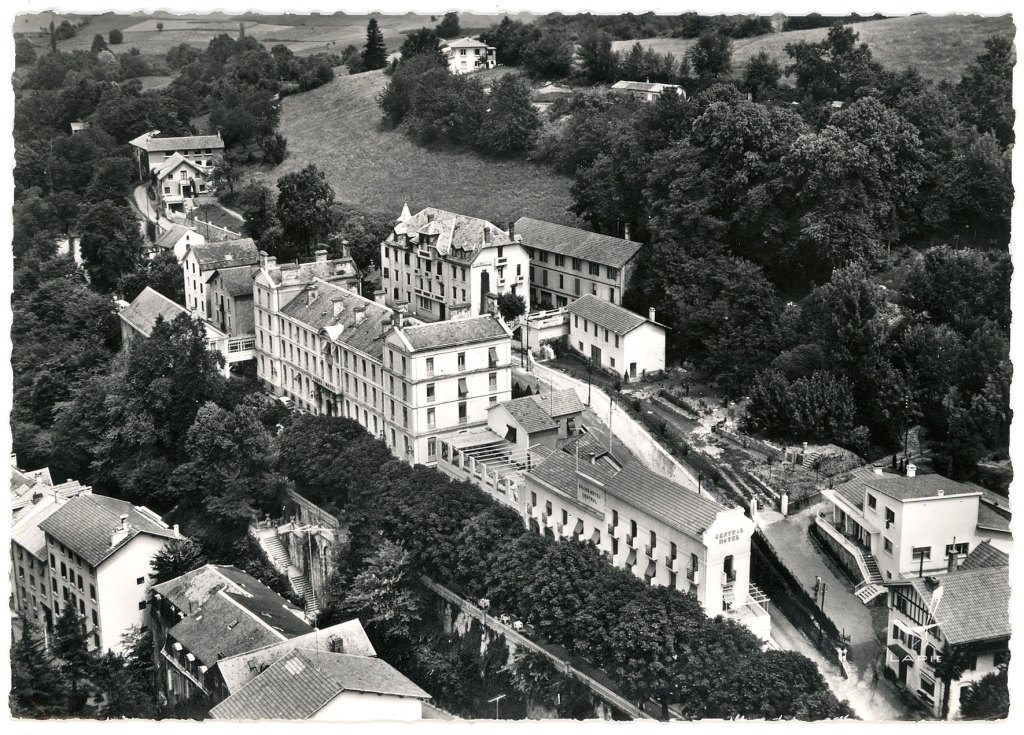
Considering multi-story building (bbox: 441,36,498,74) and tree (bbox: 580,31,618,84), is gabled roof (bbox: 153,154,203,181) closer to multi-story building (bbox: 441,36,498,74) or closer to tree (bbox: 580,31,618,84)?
multi-story building (bbox: 441,36,498,74)

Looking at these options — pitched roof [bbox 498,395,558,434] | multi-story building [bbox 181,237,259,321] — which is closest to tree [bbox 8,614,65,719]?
pitched roof [bbox 498,395,558,434]

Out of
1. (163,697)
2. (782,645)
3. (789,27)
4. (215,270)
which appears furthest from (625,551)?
(789,27)

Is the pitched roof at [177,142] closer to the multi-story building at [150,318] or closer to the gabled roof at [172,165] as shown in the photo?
the gabled roof at [172,165]

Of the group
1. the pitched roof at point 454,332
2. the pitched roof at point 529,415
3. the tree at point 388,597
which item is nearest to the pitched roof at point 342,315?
the pitched roof at point 454,332

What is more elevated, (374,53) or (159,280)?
(374,53)

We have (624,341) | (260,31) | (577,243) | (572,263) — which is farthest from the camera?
(260,31)

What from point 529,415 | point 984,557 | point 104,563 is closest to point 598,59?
point 529,415

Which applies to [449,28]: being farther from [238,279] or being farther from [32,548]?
[32,548]

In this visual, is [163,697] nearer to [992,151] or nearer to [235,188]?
[992,151]
